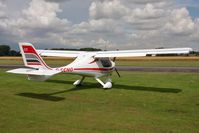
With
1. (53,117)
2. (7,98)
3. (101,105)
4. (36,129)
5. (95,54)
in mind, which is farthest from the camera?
(95,54)

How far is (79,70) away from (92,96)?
2068 millimetres

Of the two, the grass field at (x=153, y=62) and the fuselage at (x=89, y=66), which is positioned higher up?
the fuselage at (x=89, y=66)

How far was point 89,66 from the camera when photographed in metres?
11.9

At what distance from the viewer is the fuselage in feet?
37.2

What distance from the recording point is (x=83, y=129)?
18.0 ft

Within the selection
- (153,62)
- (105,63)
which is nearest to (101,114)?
(105,63)

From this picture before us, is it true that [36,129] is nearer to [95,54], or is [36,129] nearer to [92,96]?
[92,96]

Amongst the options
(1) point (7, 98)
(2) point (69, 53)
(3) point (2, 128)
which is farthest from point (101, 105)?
(2) point (69, 53)

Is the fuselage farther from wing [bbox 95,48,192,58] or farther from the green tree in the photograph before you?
the green tree

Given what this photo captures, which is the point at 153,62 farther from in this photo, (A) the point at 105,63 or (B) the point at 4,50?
(B) the point at 4,50

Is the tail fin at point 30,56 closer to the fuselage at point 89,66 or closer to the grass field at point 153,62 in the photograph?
the fuselage at point 89,66

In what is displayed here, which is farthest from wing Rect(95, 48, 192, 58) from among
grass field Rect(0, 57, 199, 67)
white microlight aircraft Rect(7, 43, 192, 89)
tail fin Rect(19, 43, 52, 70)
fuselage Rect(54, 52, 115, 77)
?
grass field Rect(0, 57, 199, 67)

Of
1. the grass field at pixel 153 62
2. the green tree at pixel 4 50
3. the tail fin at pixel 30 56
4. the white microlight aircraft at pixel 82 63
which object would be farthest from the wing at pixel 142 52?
the green tree at pixel 4 50

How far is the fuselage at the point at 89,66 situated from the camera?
37.2 ft
